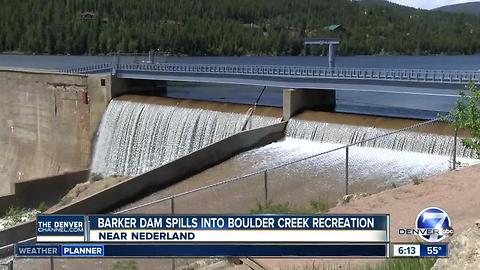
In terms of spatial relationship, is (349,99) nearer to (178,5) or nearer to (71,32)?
(71,32)

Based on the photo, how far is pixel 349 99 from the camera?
133 feet

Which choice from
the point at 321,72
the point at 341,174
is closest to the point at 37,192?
the point at 321,72

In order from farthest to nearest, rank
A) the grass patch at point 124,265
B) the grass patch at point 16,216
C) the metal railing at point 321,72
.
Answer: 1. the grass patch at point 16,216
2. the metal railing at point 321,72
3. the grass patch at point 124,265

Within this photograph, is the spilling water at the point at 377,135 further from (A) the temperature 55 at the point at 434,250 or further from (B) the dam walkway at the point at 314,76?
(A) the temperature 55 at the point at 434,250

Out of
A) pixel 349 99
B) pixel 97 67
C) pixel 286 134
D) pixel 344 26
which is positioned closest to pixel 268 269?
pixel 286 134

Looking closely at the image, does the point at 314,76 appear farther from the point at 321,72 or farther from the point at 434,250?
the point at 434,250

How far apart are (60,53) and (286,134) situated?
3969 inches

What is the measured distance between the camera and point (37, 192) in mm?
31000

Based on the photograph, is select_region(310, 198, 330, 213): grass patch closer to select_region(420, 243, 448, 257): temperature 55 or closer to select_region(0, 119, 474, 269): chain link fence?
select_region(0, 119, 474, 269): chain link fence

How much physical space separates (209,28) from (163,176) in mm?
107707

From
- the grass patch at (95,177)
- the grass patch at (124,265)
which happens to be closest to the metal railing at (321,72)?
the grass patch at (95,177)

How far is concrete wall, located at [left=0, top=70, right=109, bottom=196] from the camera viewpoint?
37219 millimetres

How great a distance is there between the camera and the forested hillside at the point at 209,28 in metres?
121

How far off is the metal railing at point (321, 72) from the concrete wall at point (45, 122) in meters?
2.83
